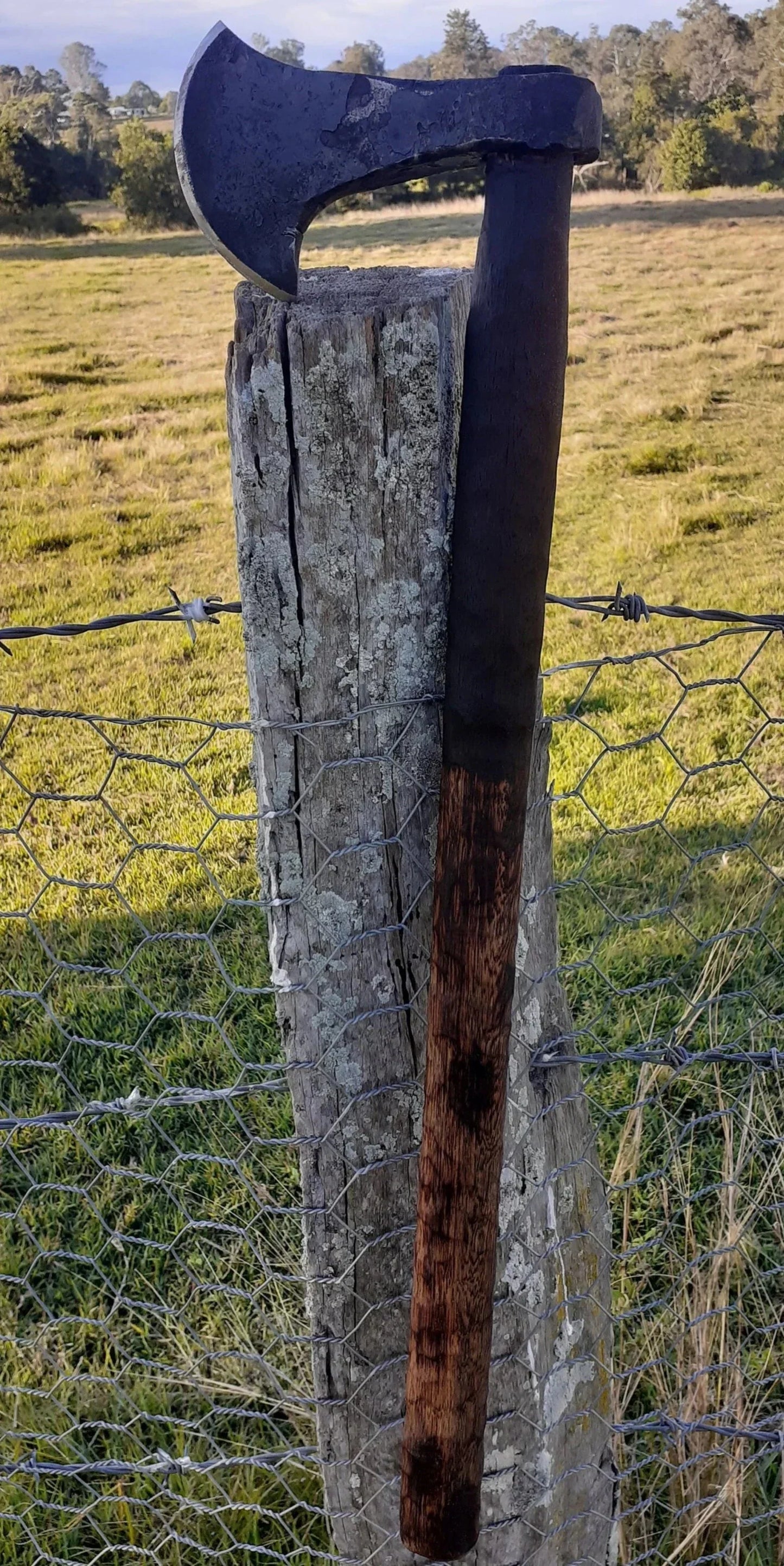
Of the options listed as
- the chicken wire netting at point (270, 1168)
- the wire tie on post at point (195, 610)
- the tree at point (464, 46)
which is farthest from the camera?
the tree at point (464, 46)

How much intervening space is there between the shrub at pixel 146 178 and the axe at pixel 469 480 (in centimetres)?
891

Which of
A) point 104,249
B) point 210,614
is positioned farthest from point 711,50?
point 210,614

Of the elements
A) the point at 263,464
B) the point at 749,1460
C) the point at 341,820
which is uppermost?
the point at 263,464

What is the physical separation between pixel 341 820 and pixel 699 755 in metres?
3.53

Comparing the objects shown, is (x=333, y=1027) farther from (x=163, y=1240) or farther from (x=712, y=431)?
(x=712, y=431)

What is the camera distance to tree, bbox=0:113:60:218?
889cm

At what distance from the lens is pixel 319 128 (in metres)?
0.85

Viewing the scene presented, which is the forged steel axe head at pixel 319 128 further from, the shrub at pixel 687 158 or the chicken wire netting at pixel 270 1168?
the shrub at pixel 687 158

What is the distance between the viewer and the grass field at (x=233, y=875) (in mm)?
1885

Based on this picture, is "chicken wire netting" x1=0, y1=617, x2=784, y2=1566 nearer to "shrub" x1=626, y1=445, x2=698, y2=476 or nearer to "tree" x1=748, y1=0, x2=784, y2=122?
"shrub" x1=626, y1=445, x2=698, y2=476

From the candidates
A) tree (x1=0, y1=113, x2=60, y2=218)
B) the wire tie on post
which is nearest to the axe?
the wire tie on post

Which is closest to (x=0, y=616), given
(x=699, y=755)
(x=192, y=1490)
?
(x=699, y=755)

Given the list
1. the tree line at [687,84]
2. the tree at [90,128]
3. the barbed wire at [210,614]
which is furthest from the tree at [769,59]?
the barbed wire at [210,614]

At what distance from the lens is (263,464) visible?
39.9 inches
